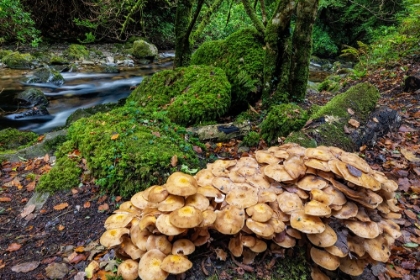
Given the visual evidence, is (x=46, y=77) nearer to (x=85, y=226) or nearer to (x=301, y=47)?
(x=85, y=226)

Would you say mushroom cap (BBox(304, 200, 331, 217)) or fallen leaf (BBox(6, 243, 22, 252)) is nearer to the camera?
mushroom cap (BBox(304, 200, 331, 217))

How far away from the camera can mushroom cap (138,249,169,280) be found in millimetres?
2090

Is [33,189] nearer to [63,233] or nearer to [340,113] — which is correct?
[63,233]

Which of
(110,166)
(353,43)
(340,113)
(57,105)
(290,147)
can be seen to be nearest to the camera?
(290,147)

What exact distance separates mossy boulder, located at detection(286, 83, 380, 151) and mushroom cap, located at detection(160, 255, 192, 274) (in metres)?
2.66

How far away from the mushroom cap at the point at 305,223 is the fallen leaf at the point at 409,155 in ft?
10.7

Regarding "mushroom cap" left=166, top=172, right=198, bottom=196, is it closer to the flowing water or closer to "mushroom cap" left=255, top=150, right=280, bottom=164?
"mushroom cap" left=255, top=150, right=280, bottom=164

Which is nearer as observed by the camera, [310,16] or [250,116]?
[310,16]

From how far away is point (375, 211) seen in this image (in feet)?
8.14

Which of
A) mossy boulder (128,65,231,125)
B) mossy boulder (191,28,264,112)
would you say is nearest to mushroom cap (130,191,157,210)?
mossy boulder (128,65,231,125)

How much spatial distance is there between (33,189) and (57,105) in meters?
7.78

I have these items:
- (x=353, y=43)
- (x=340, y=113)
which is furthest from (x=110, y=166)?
(x=353, y=43)

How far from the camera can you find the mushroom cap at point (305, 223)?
218 cm

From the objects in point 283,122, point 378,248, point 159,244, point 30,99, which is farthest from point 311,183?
point 30,99
